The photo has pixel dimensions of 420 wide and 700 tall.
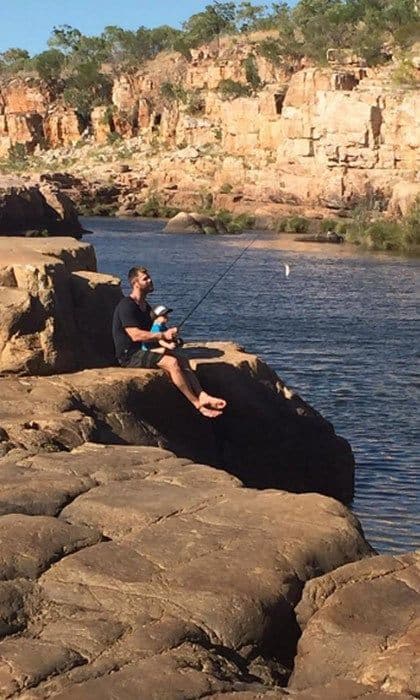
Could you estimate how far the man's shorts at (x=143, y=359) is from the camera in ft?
35.2

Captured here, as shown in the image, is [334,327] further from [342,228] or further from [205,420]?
[342,228]

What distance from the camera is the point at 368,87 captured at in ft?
207

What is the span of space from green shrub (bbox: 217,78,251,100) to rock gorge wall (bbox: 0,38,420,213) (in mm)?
621

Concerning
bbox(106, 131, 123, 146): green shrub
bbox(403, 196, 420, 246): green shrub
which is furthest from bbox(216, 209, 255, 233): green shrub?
bbox(106, 131, 123, 146): green shrub

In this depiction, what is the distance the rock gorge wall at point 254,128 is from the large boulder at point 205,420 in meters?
46.4

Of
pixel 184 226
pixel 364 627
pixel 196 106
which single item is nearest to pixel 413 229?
pixel 184 226

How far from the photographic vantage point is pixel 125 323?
11.1 meters

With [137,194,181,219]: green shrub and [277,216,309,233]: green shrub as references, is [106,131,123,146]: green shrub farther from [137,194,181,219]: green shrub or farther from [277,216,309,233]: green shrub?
[277,216,309,233]: green shrub

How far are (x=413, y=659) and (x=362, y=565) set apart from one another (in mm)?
1128

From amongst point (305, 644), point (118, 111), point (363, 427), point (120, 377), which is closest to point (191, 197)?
point (118, 111)

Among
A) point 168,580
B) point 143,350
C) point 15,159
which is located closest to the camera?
point 168,580

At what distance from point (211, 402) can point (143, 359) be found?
0.85 meters

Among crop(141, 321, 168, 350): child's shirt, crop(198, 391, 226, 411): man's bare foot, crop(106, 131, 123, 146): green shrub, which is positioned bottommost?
crop(106, 131, 123, 146): green shrub

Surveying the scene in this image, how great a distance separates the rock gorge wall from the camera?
61188mm
